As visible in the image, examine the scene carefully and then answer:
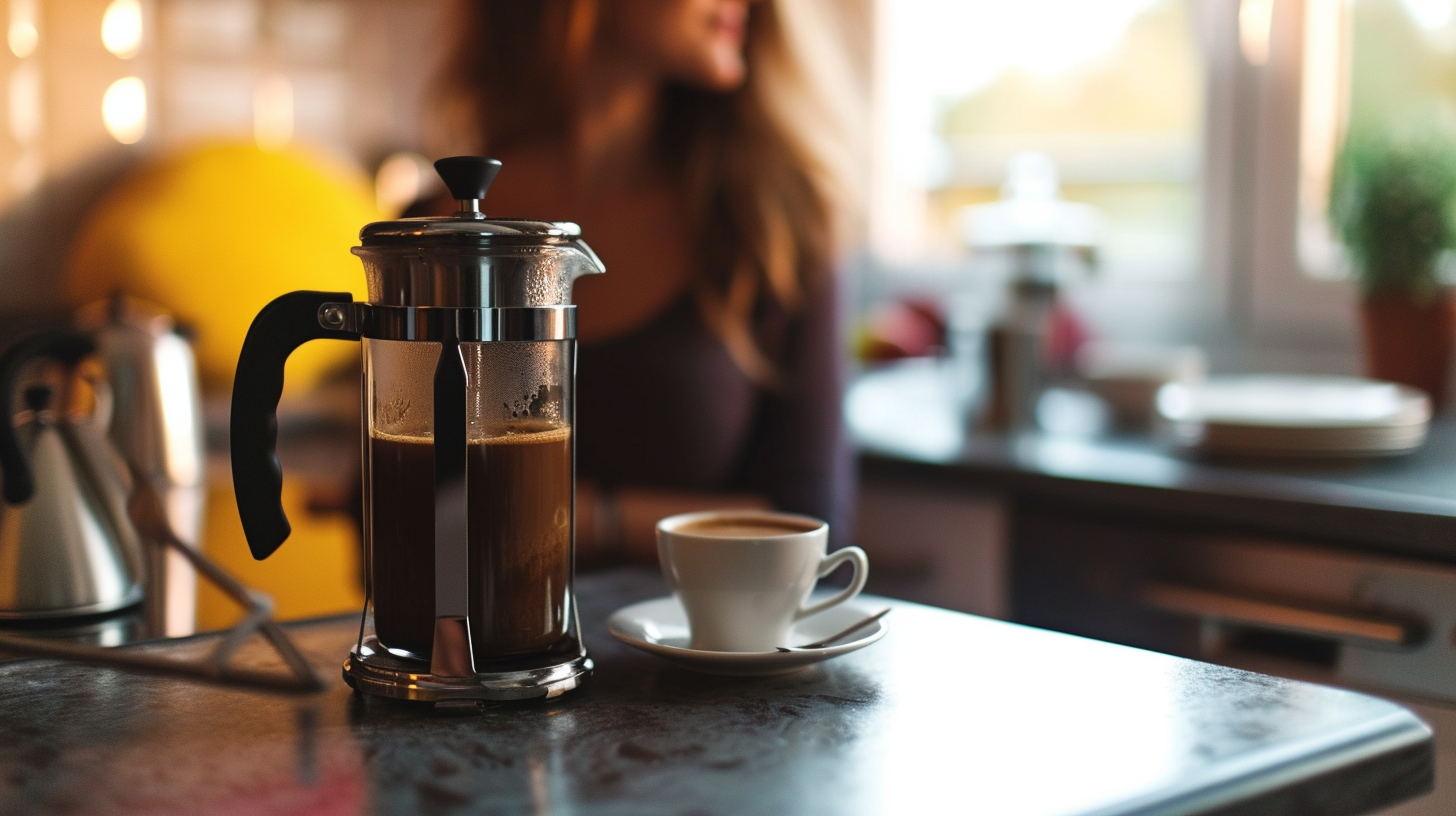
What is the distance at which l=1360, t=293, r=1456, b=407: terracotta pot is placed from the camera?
73.9 inches

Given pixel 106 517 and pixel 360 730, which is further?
pixel 106 517

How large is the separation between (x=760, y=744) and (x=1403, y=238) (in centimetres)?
155

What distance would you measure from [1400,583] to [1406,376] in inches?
26.5

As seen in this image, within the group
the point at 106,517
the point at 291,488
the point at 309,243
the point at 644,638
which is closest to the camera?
the point at 644,638

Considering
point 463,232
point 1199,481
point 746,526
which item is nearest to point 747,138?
point 1199,481

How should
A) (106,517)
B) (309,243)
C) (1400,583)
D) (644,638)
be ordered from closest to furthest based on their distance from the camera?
(644,638), (106,517), (1400,583), (309,243)

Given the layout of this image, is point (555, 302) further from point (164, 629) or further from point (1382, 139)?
point (1382, 139)

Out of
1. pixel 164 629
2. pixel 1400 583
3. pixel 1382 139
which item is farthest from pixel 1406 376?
pixel 164 629

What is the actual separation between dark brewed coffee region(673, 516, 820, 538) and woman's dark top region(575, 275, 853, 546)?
91 centimetres

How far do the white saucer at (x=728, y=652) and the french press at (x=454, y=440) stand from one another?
0.05 meters

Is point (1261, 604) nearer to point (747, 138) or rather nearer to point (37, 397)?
point (747, 138)

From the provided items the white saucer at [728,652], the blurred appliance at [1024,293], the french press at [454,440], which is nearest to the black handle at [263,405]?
the french press at [454,440]

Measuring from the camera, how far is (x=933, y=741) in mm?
Result: 617

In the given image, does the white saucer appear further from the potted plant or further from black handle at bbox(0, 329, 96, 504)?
the potted plant
